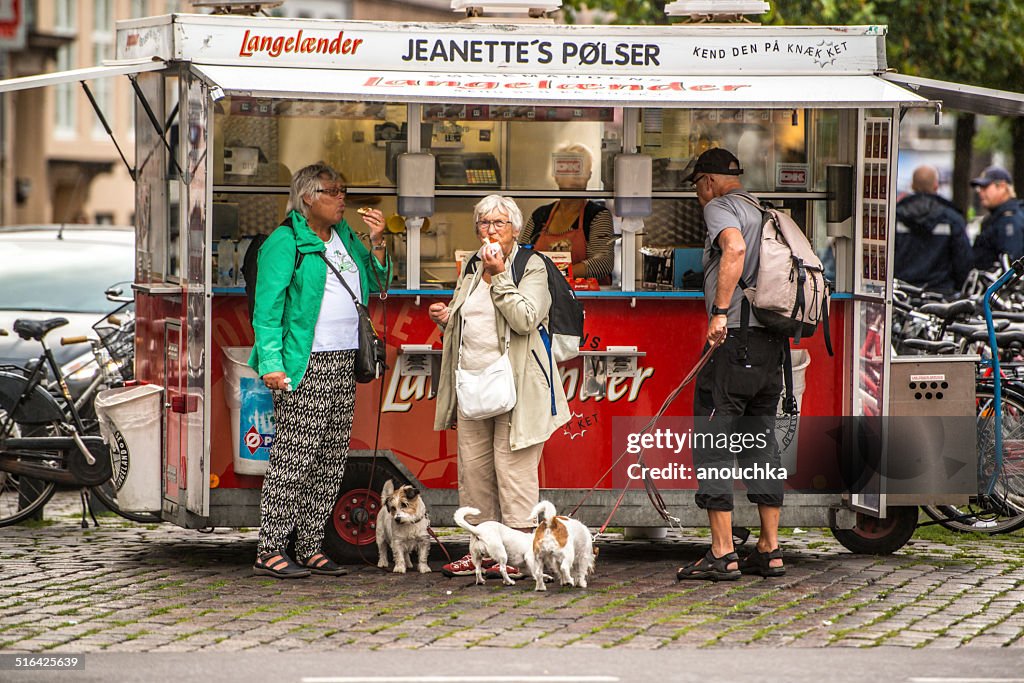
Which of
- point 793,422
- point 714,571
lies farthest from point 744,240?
point 714,571

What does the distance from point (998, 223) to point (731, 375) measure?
274 inches

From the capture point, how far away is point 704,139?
885 cm

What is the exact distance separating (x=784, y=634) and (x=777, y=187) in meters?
2.87

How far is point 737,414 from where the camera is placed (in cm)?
775

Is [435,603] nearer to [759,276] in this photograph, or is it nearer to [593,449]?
[593,449]

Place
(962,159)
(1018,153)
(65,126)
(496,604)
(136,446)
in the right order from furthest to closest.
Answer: (65,126), (962,159), (1018,153), (136,446), (496,604)

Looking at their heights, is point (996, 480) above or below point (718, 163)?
below

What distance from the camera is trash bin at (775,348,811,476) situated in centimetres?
817

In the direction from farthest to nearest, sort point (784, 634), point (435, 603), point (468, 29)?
point (468, 29) < point (435, 603) < point (784, 634)

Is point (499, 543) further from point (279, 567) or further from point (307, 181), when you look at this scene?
point (307, 181)

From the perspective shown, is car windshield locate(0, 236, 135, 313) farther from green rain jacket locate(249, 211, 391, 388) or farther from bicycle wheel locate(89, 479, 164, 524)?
green rain jacket locate(249, 211, 391, 388)

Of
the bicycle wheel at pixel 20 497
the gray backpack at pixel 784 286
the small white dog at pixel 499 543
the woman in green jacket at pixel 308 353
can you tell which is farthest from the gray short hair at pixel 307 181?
the bicycle wheel at pixel 20 497

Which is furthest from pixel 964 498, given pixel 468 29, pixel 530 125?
pixel 468 29

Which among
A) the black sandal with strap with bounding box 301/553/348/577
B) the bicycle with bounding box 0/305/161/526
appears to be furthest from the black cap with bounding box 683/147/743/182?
the bicycle with bounding box 0/305/161/526
